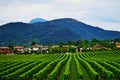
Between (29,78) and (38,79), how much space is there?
4.42 metres

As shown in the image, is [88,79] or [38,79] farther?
[88,79]

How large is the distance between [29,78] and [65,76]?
5595 mm

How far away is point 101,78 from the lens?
127 feet

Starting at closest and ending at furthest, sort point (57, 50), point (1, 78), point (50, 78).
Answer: point (50, 78)
point (1, 78)
point (57, 50)

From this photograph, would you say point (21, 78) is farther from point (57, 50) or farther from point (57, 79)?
point (57, 50)

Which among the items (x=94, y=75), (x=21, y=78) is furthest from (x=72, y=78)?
(x=21, y=78)

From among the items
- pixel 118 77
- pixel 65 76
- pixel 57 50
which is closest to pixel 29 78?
pixel 65 76

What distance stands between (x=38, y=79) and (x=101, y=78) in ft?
28.3

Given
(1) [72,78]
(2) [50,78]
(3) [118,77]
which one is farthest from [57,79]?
(3) [118,77]

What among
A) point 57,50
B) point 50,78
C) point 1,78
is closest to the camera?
point 50,78

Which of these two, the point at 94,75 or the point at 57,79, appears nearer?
the point at 94,75

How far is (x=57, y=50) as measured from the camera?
18800 cm

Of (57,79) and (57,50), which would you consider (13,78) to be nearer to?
(57,79)

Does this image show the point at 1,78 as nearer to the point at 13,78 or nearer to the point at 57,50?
the point at 13,78
